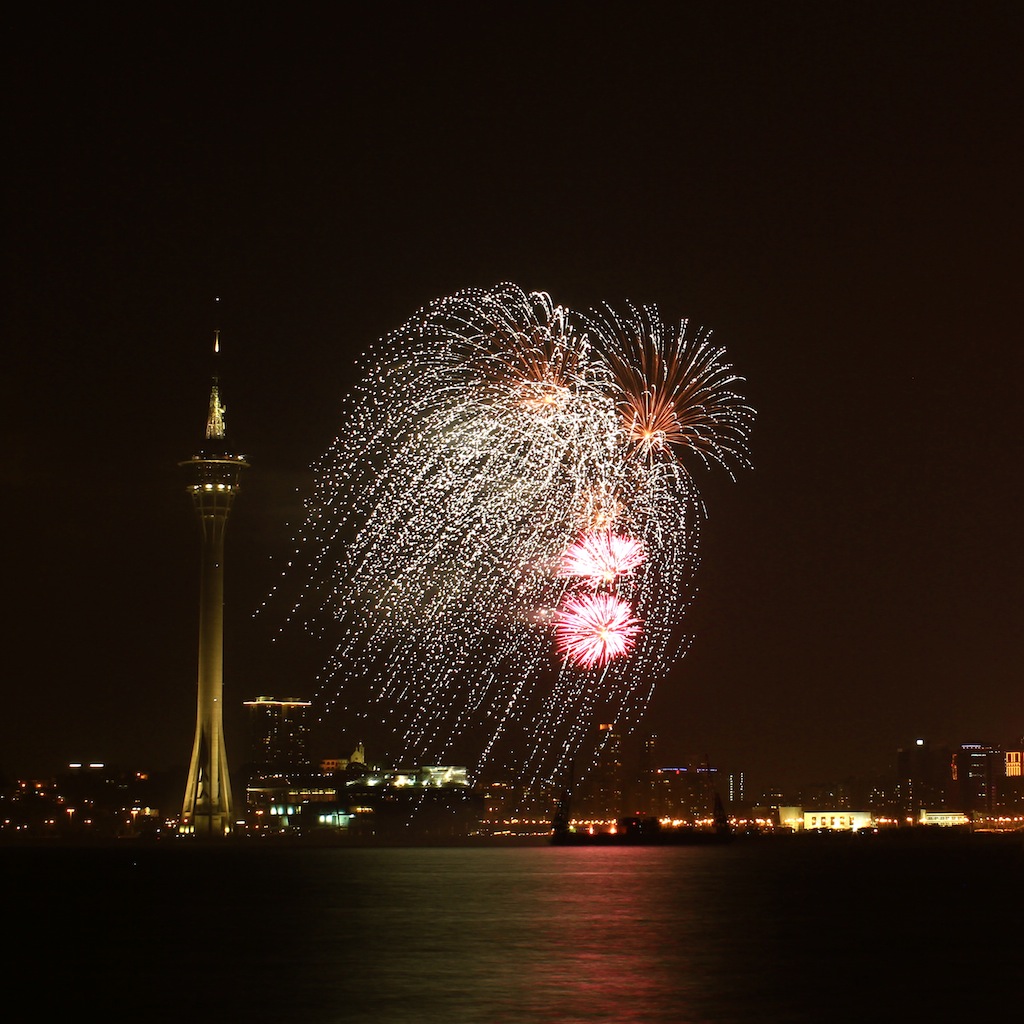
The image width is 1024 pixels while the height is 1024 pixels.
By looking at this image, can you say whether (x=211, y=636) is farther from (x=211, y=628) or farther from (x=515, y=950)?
(x=515, y=950)

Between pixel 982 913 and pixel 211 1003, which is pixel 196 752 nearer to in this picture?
pixel 982 913

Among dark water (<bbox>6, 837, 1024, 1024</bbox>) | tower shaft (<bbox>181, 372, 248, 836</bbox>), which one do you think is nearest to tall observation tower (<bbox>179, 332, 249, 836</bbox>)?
tower shaft (<bbox>181, 372, 248, 836</bbox>)

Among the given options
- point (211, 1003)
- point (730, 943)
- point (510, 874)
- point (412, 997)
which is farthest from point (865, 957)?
point (510, 874)

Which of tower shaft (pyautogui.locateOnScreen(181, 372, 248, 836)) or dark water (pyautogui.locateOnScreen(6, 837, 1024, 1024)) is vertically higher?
tower shaft (pyautogui.locateOnScreen(181, 372, 248, 836))

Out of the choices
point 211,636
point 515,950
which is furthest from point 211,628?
point 515,950

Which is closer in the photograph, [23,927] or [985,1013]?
[985,1013]

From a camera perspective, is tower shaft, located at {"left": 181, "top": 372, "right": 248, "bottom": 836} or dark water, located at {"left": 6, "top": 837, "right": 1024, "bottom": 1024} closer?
dark water, located at {"left": 6, "top": 837, "right": 1024, "bottom": 1024}

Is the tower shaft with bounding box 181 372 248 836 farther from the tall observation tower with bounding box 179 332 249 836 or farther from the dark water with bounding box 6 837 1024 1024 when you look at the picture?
the dark water with bounding box 6 837 1024 1024

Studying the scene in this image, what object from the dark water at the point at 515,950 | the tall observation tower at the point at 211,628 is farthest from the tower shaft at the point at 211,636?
the dark water at the point at 515,950
